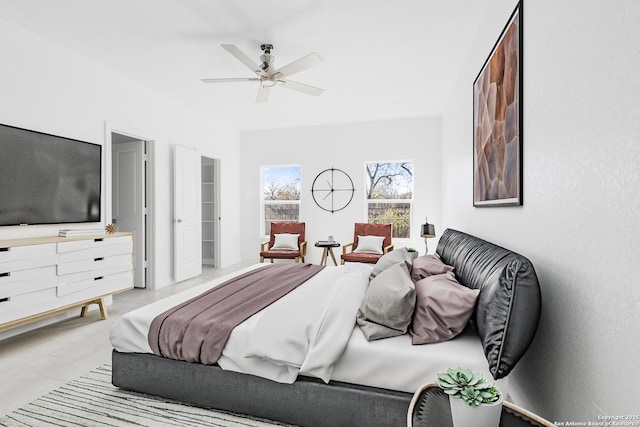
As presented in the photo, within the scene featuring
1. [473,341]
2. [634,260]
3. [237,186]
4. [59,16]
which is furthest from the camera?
[237,186]

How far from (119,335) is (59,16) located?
8.80 feet

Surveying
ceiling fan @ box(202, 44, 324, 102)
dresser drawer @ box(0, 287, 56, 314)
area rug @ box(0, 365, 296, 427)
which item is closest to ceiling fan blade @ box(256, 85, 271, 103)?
ceiling fan @ box(202, 44, 324, 102)

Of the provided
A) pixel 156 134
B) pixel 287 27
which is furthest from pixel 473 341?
pixel 156 134

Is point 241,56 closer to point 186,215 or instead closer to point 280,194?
point 186,215

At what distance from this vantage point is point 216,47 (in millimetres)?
3346

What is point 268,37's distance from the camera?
3150 mm

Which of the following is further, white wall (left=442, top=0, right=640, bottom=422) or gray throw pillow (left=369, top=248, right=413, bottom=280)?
gray throw pillow (left=369, top=248, right=413, bottom=280)

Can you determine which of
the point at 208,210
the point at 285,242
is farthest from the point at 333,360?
the point at 208,210

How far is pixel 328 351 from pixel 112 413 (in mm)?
1240

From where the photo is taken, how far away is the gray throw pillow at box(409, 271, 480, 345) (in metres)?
1.62

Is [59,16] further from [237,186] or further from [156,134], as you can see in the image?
[237,186]

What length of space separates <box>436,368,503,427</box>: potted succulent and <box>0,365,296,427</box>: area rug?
1.10 metres

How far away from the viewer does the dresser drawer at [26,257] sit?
2.50 meters

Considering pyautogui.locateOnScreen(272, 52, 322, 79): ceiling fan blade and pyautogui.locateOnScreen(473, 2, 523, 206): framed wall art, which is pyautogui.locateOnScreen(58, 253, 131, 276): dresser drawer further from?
pyautogui.locateOnScreen(473, 2, 523, 206): framed wall art
